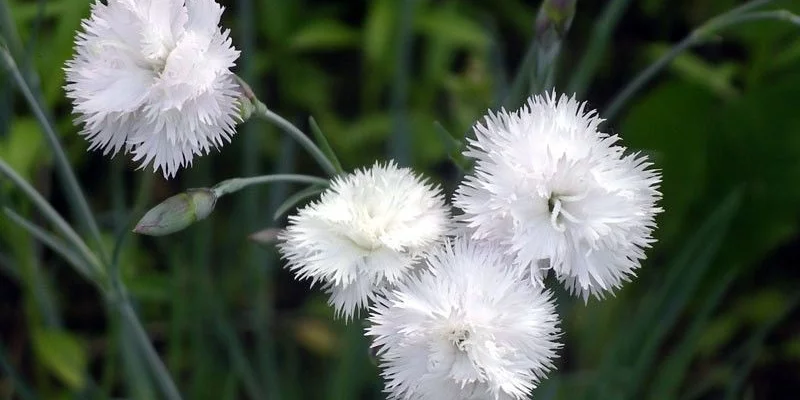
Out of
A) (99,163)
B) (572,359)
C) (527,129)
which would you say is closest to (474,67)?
(572,359)

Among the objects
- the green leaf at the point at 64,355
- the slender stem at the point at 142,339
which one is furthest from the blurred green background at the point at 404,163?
the slender stem at the point at 142,339

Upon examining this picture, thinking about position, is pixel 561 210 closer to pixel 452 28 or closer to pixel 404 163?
pixel 404 163

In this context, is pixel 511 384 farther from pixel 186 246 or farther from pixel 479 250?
pixel 186 246

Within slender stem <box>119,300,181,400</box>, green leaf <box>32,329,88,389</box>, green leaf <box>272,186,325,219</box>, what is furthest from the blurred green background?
green leaf <box>272,186,325,219</box>

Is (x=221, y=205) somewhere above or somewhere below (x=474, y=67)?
below

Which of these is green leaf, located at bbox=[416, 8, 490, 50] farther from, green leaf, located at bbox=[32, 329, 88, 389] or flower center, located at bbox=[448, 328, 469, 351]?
flower center, located at bbox=[448, 328, 469, 351]

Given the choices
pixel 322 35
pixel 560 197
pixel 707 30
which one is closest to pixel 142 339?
pixel 560 197
